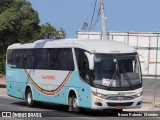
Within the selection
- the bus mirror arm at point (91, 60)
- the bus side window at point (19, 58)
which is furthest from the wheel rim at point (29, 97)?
the bus mirror arm at point (91, 60)

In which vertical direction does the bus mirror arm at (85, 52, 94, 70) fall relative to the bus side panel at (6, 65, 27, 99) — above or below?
above

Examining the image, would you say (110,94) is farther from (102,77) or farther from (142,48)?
(142,48)

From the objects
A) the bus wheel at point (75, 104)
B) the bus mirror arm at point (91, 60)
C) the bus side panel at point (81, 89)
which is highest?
the bus mirror arm at point (91, 60)

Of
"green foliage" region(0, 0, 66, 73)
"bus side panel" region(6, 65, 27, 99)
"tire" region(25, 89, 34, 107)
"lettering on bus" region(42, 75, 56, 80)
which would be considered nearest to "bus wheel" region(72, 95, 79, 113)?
"lettering on bus" region(42, 75, 56, 80)

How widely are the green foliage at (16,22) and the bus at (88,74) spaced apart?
18.7 metres

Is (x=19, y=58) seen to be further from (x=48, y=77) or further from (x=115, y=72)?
(x=115, y=72)

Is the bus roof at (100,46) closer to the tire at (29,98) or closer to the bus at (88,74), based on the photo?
the bus at (88,74)

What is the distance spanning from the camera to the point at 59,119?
19.2 metres

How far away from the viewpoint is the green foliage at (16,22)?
44247 mm

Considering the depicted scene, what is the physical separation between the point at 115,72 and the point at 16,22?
83.8 ft

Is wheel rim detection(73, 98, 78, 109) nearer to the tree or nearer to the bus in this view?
the bus

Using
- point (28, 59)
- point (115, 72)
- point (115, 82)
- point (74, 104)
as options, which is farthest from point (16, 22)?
point (115, 82)

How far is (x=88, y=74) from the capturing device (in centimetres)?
2131

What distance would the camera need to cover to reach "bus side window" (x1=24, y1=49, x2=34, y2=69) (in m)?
26.6
